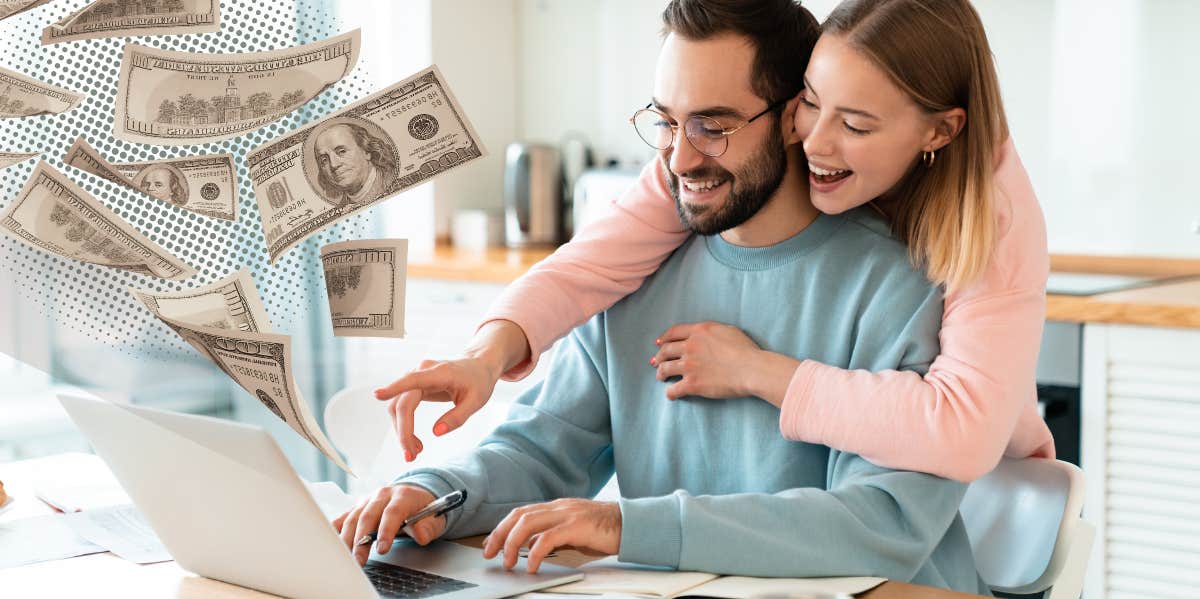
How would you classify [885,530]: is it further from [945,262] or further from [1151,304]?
[1151,304]

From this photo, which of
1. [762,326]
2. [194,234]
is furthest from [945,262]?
[194,234]

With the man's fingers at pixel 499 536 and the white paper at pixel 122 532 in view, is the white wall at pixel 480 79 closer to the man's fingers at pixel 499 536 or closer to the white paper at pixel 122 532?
the white paper at pixel 122 532

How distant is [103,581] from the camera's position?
109cm

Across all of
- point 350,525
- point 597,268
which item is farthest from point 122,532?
point 597,268

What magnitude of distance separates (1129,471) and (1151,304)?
12.9 inches

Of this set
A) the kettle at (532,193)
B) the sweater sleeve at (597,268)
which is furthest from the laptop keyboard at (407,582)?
the kettle at (532,193)

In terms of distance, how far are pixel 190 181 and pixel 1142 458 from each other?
6.37 ft

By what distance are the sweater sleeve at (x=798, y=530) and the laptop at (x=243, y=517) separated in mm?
82

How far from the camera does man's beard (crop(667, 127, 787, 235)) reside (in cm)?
136

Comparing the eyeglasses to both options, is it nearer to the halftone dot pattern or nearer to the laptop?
the halftone dot pattern

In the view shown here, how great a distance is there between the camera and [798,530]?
3.60ft

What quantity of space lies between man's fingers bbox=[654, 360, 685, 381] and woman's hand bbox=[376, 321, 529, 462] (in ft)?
0.50

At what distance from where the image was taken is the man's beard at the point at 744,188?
136cm

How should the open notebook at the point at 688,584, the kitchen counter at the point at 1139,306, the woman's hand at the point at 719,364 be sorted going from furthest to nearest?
the kitchen counter at the point at 1139,306, the woman's hand at the point at 719,364, the open notebook at the point at 688,584
